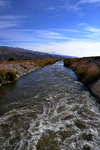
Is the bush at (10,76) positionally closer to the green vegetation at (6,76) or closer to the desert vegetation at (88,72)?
the green vegetation at (6,76)

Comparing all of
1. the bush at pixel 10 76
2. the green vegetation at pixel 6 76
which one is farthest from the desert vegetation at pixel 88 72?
the green vegetation at pixel 6 76

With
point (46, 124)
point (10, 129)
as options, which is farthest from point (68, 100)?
point (10, 129)

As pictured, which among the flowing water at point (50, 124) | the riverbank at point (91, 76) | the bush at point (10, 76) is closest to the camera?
the flowing water at point (50, 124)

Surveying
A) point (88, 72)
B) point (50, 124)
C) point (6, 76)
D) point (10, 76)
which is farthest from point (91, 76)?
point (6, 76)

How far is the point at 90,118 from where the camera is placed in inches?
319

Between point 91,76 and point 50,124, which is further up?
point 91,76

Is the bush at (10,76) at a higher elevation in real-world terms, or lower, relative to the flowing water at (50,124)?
higher

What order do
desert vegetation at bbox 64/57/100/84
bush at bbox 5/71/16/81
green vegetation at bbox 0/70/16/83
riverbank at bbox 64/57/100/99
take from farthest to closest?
bush at bbox 5/71/16/81
green vegetation at bbox 0/70/16/83
desert vegetation at bbox 64/57/100/84
riverbank at bbox 64/57/100/99

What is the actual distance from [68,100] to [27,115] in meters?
4.50

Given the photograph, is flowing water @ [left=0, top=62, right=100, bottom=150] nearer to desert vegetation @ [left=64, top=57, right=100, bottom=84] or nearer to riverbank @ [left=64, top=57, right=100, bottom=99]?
riverbank @ [left=64, top=57, right=100, bottom=99]

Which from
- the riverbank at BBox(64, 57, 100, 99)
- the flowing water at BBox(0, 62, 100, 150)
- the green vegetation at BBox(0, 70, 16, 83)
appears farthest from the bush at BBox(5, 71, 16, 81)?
the riverbank at BBox(64, 57, 100, 99)

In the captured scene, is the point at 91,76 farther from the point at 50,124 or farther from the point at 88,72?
the point at 50,124

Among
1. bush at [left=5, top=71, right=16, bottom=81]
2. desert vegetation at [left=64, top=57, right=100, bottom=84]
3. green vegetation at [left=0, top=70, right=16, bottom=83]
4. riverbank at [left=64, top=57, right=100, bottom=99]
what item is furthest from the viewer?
bush at [left=5, top=71, right=16, bottom=81]

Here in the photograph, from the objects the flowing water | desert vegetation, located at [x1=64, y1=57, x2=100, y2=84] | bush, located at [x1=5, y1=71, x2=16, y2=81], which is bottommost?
the flowing water
